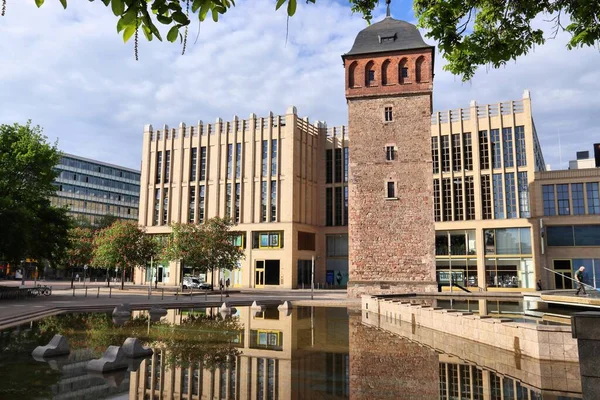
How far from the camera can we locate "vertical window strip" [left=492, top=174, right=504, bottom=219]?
1986 inches

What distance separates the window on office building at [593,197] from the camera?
46812 millimetres

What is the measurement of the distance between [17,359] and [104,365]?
2.82 m

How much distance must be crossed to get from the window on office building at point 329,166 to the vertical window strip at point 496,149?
66.0 ft

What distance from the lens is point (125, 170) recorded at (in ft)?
376

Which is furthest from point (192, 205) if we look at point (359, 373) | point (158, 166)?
point (359, 373)

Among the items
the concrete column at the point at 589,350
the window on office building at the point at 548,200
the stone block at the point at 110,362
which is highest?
the window on office building at the point at 548,200

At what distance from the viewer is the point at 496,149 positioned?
51562 mm

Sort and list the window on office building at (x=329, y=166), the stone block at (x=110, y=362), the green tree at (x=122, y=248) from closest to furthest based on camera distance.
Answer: the stone block at (x=110, y=362) → the green tree at (x=122, y=248) → the window on office building at (x=329, y=166)

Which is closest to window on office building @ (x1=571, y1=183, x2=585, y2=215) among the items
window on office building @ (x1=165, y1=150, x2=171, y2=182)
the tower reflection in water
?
the tower reflection in water

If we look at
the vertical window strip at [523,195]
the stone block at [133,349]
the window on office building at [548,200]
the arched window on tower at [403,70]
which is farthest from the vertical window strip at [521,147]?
the stone block at [133,349]

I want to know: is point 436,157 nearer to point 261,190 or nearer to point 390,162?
point 390,162

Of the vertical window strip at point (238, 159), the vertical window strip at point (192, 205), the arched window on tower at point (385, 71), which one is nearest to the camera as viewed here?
the arched window on tower at point (385, 71)

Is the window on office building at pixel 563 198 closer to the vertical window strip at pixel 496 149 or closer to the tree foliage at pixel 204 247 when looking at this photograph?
the vertical window strip at pixel 496 149

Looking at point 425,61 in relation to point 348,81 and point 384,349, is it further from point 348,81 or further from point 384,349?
point 384,349
